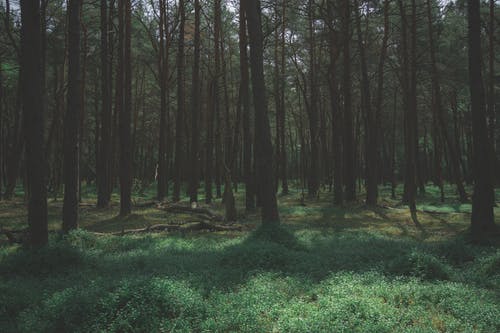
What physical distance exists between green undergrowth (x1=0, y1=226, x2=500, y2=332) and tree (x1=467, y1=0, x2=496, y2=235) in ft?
4.08

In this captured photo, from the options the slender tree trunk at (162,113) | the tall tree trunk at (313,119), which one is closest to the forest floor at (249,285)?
the slender tree trunk at (162,113)

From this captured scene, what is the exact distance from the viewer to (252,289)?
6.64 metres

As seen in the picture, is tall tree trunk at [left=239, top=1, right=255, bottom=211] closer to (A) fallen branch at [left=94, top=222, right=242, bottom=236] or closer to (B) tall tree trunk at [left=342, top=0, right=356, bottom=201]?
(A) fallen branch at [left=94, top=222, right=242, bottom=236]

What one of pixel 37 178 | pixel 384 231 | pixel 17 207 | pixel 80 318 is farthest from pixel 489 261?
pixel 17 207

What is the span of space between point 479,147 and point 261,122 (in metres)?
6.07

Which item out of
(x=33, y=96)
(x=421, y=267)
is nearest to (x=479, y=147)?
(x=421, y=267)

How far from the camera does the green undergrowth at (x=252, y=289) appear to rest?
207 inches

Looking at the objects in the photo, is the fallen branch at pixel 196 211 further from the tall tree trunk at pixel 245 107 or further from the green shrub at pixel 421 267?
the green shrub at pixel 421 267

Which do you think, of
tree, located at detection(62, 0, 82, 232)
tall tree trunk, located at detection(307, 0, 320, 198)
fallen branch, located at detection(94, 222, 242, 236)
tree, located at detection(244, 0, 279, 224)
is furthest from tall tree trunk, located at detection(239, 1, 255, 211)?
tree, located at detection(62, 0, 82, 232)

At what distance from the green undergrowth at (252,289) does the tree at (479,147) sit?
1.24m

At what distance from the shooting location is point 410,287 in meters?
6.44

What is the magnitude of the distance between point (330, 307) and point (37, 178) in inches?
262

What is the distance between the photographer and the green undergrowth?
525cm

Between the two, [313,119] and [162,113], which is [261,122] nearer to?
[162,113]
